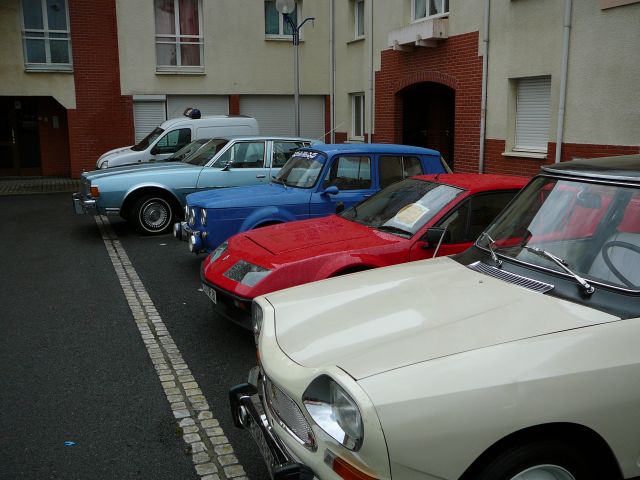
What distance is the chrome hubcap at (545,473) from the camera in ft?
7.98

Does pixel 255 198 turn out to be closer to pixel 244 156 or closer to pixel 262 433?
pixel 244 156

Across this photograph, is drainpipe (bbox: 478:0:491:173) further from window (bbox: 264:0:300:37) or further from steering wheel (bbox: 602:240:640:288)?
steering wheel (bbox: 602:240:640:288)

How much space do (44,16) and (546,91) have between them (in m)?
14.5

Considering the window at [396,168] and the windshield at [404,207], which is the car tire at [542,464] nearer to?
the windshield at [404,207]

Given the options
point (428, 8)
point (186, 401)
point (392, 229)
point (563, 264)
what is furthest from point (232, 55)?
point (563, 264)

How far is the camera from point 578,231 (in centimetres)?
323

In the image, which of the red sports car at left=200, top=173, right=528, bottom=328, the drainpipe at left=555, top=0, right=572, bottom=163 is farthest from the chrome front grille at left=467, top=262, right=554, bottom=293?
the drainpipe at left=555, top=0, right=572, bottom=163

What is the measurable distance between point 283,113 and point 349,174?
1396 cm

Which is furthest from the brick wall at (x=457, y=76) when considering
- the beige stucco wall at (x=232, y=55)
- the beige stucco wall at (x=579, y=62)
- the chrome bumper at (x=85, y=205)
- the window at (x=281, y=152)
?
the chrome bumper at (x=85, y=205)

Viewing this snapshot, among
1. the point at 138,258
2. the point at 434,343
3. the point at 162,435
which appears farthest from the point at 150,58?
the point at 434,343

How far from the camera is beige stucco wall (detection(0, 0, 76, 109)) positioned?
18.2 metres

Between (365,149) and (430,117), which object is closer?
(365,149)

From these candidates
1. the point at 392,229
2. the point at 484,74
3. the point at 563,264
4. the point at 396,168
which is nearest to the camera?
the point at 563,264

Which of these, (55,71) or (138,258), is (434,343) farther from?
(55,71)
